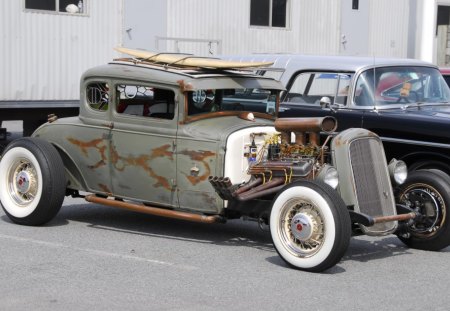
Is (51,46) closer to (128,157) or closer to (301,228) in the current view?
(128,157)

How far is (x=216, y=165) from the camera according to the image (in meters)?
7.53

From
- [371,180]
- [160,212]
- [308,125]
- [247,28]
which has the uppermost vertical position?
[247,28]

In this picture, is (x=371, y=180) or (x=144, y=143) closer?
(x=371, y=180)

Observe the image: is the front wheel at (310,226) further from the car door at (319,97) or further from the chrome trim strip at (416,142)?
the car door at (319,97)

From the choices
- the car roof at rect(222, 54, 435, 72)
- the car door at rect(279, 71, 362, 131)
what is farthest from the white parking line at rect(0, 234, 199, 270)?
the car roof at rect(222, 54, 435, 72)

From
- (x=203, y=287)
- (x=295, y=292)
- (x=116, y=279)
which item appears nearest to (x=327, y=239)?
(x=295, y=292)

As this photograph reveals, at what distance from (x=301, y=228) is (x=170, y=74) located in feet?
6.62

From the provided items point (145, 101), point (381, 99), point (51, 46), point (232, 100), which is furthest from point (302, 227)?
point (51, 46)

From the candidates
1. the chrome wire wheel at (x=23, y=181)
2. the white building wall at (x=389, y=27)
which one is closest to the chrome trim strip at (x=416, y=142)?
the chrome wire wheel at (x=23, y=181)

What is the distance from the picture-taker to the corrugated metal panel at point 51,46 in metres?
12.8

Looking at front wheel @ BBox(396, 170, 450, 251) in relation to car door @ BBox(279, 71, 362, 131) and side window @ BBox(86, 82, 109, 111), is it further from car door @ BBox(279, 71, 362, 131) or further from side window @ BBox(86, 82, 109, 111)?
side window @ BBox(86, 82, 109, 111)

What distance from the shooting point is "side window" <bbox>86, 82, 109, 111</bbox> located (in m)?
8.40

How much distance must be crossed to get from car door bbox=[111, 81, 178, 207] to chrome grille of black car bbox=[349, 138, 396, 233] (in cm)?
160

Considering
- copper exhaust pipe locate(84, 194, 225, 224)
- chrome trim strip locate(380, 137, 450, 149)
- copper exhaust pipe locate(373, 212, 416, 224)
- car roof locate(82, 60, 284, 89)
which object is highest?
car roof locate(82, 60, 284, 89)
